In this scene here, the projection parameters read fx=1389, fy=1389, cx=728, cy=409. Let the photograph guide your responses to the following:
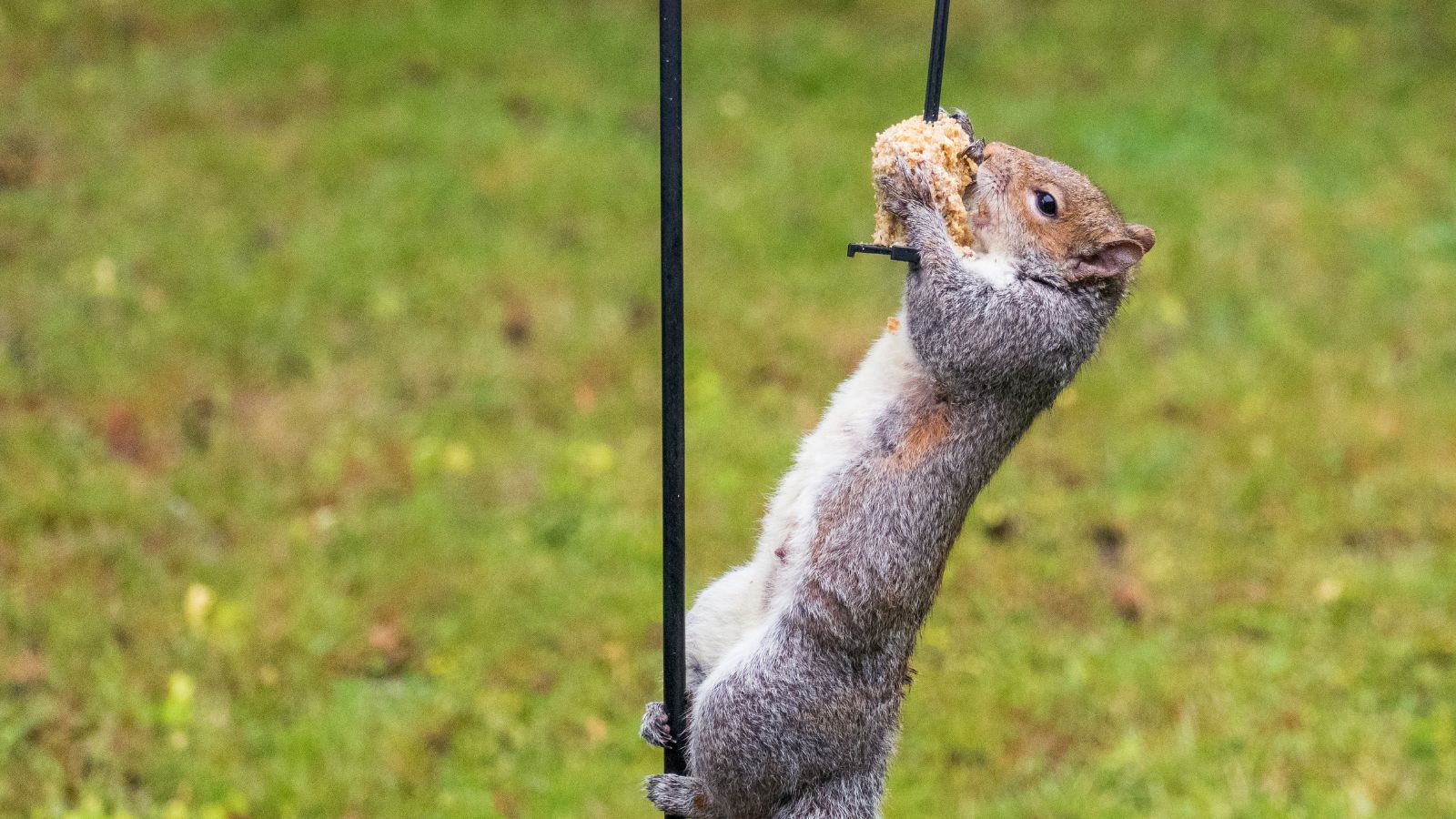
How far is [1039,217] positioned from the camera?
208cm

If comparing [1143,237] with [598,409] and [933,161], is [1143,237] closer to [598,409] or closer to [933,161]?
[933,161]

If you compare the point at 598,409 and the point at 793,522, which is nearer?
the point at 793,522

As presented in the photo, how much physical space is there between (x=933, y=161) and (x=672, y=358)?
0.45 metres

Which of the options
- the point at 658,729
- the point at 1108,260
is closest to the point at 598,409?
the point at 658,729

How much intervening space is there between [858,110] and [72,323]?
11.8ft

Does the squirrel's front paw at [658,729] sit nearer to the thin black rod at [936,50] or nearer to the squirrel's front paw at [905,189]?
the squirrel's front paw at [905,189]

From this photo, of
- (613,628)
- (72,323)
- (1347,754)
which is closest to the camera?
(1347,754)

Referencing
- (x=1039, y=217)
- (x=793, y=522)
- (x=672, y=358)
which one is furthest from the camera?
(x=1039, y=217)

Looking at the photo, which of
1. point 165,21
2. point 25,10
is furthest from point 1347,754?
point 25,10

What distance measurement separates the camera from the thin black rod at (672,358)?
1.80m

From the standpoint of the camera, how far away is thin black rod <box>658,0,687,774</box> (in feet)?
5.92

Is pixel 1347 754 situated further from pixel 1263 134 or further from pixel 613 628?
pixel 1263 134

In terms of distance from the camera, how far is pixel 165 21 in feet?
23.8

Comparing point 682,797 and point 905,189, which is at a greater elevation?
point 905,189
